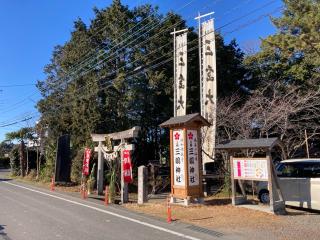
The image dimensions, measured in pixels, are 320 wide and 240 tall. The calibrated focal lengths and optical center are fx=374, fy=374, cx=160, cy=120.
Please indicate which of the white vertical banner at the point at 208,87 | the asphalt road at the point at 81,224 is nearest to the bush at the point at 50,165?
the white vertical banner at the point at 208,87

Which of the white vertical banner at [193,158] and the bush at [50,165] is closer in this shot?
the white vertical banner at [193,158]

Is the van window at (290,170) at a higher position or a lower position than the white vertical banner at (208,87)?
lower

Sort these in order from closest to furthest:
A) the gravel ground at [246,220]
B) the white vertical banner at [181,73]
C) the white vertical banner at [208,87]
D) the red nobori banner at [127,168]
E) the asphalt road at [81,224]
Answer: the asphalt road at [81,224] < the gravel ground at [246,220] < the red nobori banner at [127,168] < the white vertical banner at [208,87] < the white vertical banner at [181,73]

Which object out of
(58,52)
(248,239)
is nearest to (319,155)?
(248,239)

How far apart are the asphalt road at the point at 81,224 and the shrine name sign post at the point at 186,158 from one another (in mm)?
2304

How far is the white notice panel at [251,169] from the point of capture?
39.2 feet

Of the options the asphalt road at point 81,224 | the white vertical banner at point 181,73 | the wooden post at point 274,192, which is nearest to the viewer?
the asphalt road at point 81,224

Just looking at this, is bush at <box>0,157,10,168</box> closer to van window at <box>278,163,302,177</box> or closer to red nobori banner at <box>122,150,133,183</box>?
red nobori banner at <box>122,150,133,183</box>

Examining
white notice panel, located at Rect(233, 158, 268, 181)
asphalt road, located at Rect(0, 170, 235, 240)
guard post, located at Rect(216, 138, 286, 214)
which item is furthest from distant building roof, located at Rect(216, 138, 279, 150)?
asphalt road, located at Rect(0, 170, 235, 240)

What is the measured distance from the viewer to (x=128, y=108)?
24438 millimetres

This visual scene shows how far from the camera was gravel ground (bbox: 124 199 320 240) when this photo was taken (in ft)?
29.2

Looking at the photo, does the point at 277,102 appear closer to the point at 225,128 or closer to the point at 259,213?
the point at 225,128

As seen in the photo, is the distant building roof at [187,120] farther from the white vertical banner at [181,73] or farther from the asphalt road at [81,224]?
the white vertical banner at [181,73]

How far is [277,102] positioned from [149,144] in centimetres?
977
